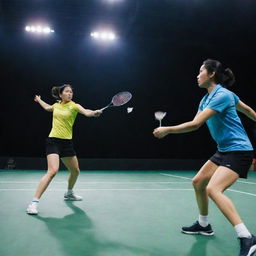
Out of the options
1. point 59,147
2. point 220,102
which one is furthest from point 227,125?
point 59,147

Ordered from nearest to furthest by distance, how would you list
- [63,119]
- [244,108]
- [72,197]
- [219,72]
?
[219,72], [244,108], [63,119], [72,197]

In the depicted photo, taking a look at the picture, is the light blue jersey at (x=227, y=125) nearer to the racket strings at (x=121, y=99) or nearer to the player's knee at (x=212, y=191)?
the player's knee at (x=212, y=191)

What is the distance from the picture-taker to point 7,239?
303 cm

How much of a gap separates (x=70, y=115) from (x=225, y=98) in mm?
2789

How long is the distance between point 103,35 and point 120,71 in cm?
166

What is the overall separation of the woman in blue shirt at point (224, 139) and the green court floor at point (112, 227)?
0.38m

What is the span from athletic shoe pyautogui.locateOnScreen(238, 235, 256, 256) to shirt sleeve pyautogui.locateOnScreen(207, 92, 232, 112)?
42.7 inches

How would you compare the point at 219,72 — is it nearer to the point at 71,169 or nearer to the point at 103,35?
the point at 71,169

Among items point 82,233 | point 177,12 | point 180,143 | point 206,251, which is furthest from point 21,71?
point 206,251

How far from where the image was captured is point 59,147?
4.75 metres

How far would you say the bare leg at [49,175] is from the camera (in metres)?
4.33

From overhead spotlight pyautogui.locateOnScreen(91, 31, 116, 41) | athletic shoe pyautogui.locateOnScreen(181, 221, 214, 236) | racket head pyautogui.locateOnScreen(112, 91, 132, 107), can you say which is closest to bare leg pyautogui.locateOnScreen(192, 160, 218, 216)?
athletic shoe pyautogui.locateOnScreen(181, 221, 214, 236)

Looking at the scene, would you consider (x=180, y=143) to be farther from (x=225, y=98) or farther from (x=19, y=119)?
(x=225, y=98)

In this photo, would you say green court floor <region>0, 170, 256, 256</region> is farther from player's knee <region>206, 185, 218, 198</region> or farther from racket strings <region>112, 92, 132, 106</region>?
racket strings <region>112, 92, 132, 106</region>
